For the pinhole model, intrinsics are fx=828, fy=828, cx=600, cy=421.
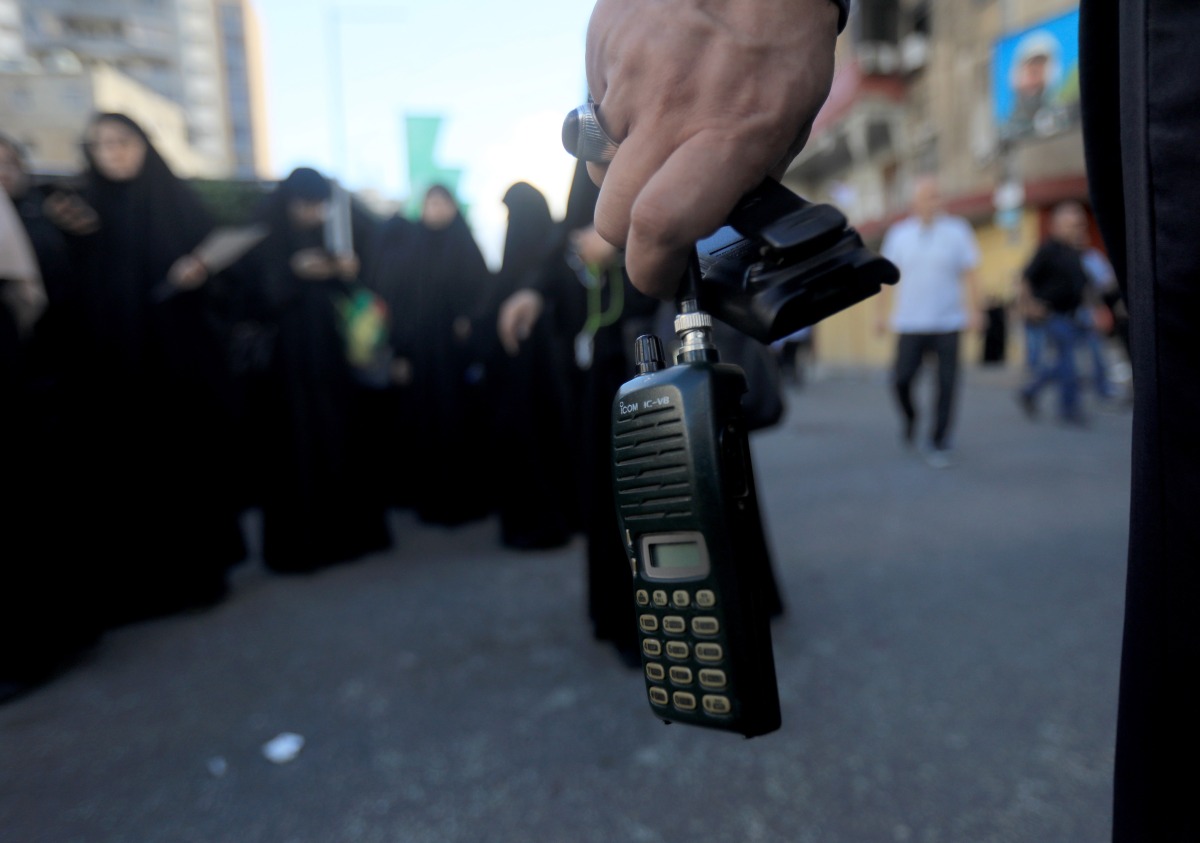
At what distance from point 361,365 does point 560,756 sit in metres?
3.91

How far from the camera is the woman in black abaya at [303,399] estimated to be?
4.18 m

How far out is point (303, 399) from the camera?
169 inches

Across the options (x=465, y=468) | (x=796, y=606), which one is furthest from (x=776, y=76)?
(x=465, y=468)

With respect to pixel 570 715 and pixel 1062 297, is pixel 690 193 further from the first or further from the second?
pixel 1062 297

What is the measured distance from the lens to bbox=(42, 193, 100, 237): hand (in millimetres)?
3457

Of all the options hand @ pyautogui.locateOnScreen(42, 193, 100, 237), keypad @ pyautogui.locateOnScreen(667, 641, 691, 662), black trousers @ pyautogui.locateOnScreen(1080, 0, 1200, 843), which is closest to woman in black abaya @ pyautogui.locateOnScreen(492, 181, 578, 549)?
hand @ pyautogui.locateOnScreen(42, 193, 100, 237)

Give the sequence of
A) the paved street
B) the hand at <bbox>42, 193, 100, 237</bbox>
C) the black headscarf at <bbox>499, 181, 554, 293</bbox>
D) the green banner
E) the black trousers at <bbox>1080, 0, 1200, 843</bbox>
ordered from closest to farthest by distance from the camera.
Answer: the black trousers at <bbox>1080, 0, 1200, 843</bbox>, the paved street, the hand at <bbox>42, 193, 100, 237</bbox>, the black headscarf at <bbox>499, 181, 554, 293</bbox>, the green banner

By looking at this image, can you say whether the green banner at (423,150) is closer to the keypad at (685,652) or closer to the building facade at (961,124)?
the keypad at (685,652)

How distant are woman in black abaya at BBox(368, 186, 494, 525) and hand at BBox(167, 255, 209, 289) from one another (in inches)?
73.9

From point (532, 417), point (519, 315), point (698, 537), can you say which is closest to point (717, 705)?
point (698, 537)

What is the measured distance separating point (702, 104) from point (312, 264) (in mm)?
3895

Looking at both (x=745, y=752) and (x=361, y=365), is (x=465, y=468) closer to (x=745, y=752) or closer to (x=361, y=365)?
(x=361, y=365)

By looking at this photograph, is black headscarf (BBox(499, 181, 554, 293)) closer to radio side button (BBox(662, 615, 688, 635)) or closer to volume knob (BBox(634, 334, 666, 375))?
volume knob (BBox(634, 334, 666, 375))

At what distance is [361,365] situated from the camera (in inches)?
215
